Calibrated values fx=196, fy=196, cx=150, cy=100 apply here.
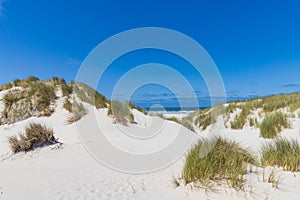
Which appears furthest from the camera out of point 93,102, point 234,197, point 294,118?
point 93,102

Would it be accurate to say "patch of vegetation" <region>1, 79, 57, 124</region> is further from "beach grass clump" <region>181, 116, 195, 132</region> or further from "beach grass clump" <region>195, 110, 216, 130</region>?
"beach grass clump" <region>195, 110, 216, 130</region>

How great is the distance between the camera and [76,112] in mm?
10508

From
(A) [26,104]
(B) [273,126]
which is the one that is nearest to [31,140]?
(A) [26,104]

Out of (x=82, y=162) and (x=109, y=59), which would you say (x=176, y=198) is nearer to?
(x=82, y=162)

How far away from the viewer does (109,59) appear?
29.6 feet

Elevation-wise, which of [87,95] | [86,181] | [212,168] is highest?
[87,95]

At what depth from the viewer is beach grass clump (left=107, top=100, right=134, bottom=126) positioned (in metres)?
10.6

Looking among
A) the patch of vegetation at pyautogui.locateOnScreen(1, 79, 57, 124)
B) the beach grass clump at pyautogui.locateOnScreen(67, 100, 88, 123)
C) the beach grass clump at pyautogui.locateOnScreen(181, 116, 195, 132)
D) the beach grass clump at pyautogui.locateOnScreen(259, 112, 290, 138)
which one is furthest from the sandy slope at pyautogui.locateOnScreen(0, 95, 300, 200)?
the beach grass clump at pyautogui.locateOnScreen(181, 116, 195, 132)

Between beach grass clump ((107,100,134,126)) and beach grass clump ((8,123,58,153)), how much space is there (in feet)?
14.6

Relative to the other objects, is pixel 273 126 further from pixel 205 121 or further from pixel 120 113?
pixel 120 113

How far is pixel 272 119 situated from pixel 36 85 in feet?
44.4

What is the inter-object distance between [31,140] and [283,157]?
6.80 m

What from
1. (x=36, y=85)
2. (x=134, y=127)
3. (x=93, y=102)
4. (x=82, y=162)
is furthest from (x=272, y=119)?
(x=36, y=85)

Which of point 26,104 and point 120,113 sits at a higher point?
point 26,104
